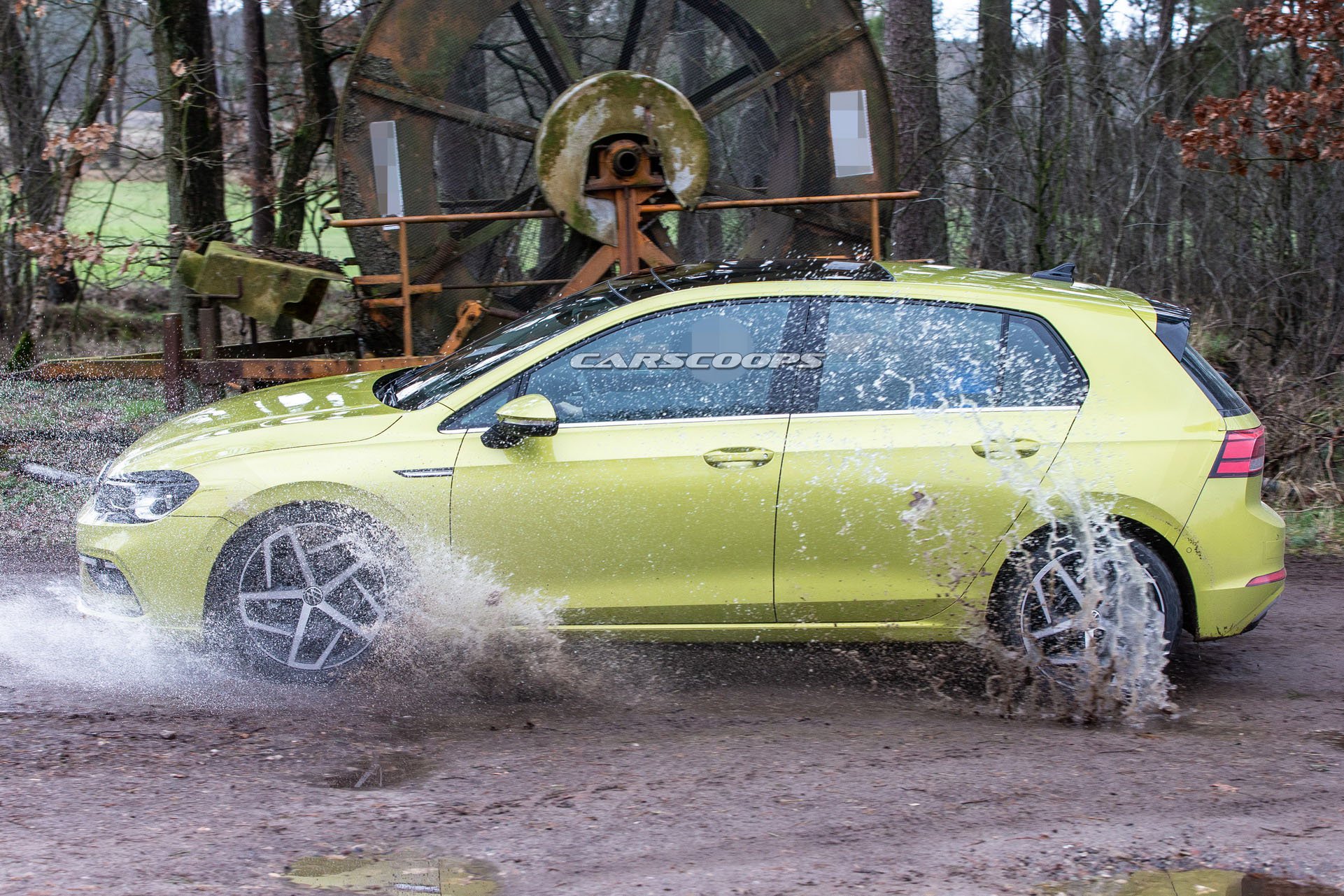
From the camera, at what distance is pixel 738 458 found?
4.95 m

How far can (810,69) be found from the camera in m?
9.97

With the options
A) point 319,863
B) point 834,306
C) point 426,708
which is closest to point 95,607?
point 426,708

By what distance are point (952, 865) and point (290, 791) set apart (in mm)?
2125

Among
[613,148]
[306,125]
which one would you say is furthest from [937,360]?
[306,125]

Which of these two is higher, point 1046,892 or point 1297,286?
point 1297,286

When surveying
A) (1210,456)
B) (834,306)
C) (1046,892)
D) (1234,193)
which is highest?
(1234,193)

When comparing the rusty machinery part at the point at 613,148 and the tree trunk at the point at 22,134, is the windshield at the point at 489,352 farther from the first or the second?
the tree trunk at the point at 22,134

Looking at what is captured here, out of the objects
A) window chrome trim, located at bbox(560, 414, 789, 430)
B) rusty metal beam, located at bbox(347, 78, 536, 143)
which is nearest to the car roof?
window chrome trim, located at bbox(560, 414, 789, 430)

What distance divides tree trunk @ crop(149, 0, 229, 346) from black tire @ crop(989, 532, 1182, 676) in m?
8.80

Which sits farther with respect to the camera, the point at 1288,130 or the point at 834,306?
the point at 1288,130

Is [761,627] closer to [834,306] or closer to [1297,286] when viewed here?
[834,306]

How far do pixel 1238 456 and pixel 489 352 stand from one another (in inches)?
122

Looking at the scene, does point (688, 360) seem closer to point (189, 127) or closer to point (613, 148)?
point (613, 148)

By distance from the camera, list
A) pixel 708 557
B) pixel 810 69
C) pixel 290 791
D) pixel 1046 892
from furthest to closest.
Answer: pixel 810 69 < pixel 708 557 < pixel 290 791 < pixel 1046 892
